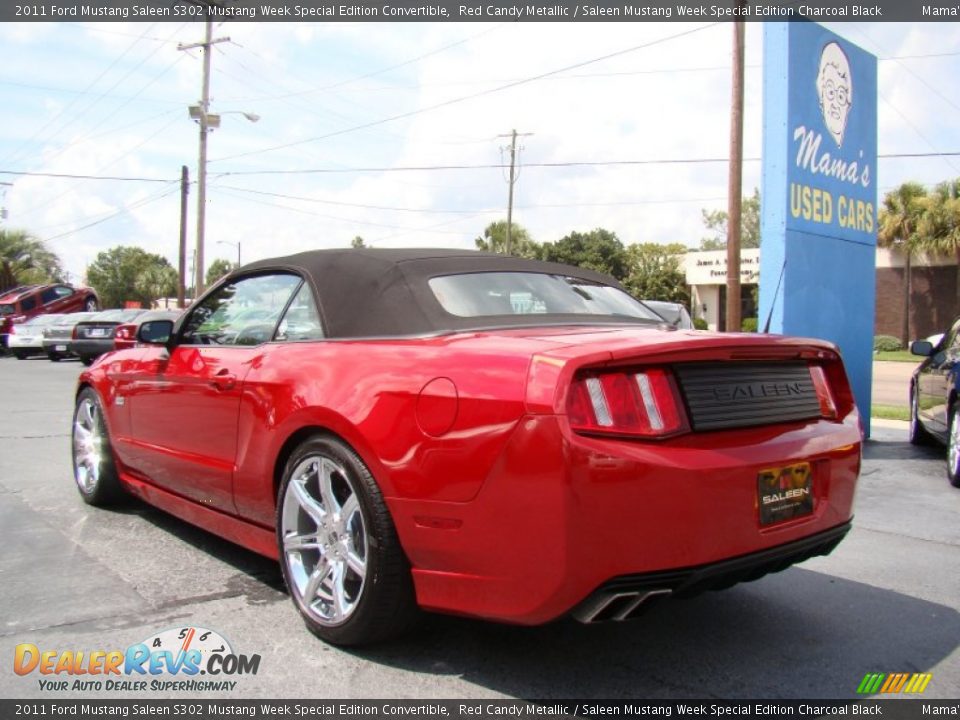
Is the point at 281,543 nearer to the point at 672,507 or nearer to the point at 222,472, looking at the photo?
the point at 222,472

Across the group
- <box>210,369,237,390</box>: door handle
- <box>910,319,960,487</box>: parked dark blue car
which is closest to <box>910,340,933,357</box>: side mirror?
<box>910,319,960,487</box>: parked dark blue car

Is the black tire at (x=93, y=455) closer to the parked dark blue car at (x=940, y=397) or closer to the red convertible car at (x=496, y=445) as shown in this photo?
the red convertible car at (x=496, y=445)

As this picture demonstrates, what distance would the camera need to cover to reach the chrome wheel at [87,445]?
5.02m

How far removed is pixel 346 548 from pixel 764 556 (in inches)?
56.4

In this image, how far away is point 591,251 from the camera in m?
69.2

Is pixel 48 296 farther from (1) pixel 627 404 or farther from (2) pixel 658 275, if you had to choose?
(2) pixel 658 275

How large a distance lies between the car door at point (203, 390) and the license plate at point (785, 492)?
2130 mm

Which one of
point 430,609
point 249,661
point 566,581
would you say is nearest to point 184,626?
point 249,661

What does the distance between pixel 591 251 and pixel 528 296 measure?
2630 inches

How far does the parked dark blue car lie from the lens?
6508 millimetres

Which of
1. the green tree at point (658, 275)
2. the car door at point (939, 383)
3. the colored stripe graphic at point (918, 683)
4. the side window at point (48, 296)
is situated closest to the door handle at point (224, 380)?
the colored stripe graphic at point (918, 683)

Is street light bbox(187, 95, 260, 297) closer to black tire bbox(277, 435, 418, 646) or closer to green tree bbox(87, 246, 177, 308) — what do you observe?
black tire bbox(277, 435, 418, 646)

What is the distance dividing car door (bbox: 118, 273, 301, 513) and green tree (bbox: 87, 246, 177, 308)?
83179 millimetres

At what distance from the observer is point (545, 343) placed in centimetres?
267
